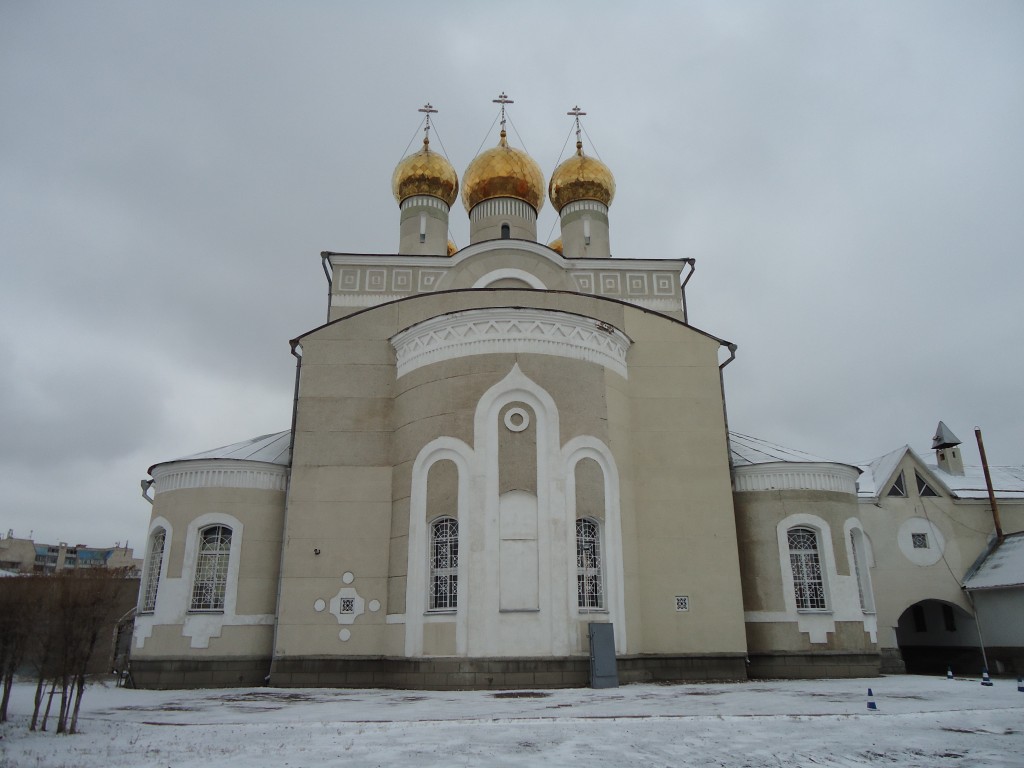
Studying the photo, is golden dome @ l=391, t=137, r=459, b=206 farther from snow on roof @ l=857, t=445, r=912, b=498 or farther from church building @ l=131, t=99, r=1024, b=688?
snow on roof @ l=857, t=445, r=912, b=498

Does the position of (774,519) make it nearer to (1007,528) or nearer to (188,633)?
(1007,528)

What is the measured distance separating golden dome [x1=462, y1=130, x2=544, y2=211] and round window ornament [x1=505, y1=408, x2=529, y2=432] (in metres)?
10.1

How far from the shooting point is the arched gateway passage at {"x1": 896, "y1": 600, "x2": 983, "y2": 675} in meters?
18.8

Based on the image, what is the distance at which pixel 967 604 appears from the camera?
1892 cm

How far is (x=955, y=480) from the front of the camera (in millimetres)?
21344

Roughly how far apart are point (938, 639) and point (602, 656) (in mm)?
12682

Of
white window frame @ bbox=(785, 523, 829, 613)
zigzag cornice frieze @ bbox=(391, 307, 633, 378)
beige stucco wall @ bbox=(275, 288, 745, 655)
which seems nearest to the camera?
beige stucco wall @ bbox=(275, 288, 745, 655)

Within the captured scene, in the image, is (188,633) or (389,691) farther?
(188,633)

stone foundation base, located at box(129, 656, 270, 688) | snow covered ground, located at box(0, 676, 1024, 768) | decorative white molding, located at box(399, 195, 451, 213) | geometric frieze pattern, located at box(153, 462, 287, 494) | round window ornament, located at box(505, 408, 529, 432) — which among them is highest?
decorative white molding, located at box(399, 195, 451, 213)

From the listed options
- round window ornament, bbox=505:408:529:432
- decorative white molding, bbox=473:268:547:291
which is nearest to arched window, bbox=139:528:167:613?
round window ornament, bbox=505:408:529:432

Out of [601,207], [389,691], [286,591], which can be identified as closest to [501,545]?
[389,691]

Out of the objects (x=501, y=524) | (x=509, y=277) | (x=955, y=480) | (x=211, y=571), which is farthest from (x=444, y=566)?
(x=955, y=480)

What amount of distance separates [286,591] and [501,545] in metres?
4.29

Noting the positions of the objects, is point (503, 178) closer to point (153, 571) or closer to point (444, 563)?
point (444, 563)
